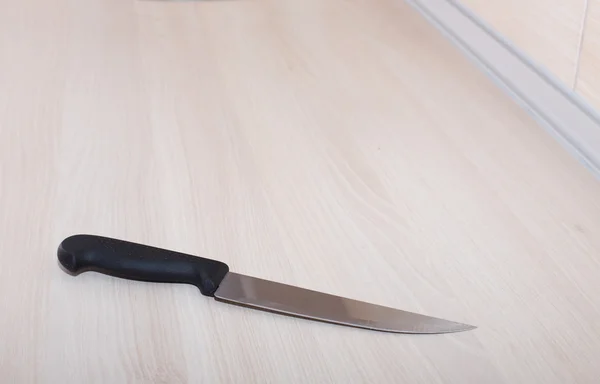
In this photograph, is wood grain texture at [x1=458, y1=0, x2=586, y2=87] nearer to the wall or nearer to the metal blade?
the wall

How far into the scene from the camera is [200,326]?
539 millimetres

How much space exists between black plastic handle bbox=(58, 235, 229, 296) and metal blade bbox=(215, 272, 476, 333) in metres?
0.02

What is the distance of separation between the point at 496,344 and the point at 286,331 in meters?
0.16

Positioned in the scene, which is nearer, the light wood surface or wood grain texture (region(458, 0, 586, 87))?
the light wood surface

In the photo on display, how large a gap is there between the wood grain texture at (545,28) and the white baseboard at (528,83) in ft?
0.04

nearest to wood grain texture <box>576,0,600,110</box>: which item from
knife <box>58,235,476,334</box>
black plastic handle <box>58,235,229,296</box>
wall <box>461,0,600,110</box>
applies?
wall <box>461,0,600,110</box>

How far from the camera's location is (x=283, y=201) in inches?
26.7

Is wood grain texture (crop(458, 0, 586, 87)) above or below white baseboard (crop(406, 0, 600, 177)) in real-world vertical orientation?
above

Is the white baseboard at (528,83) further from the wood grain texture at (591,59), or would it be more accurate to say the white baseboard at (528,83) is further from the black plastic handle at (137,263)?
the black plastic handle at (137,263)

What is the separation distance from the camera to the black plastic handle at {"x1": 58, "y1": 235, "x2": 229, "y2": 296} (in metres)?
0.55

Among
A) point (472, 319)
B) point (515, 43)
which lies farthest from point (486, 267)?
point (515, 43)

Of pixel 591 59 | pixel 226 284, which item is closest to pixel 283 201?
pixel 226 284

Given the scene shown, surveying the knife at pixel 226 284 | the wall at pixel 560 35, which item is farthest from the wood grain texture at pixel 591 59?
the knife at pixel 226 284

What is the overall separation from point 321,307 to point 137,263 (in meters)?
0.15
